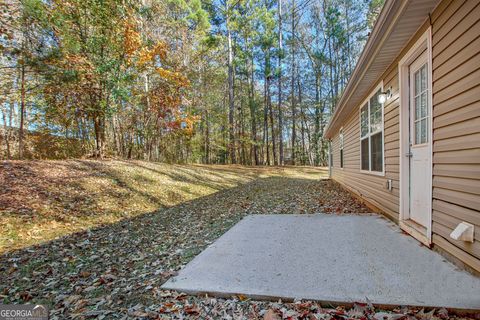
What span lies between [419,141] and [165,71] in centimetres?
1017

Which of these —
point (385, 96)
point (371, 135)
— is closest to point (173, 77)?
point (371, 135)

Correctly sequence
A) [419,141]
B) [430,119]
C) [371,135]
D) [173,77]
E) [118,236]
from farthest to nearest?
1. [173,77]
2. [371,135]
3. [118,236]
4. [419,141]
5. [430,119]

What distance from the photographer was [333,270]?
2.26 m

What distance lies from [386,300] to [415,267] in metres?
0.71

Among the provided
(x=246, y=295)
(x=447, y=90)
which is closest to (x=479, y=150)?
(x=447, y=90)

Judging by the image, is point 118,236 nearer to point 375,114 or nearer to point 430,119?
point 430,119

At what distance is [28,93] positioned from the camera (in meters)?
8.07

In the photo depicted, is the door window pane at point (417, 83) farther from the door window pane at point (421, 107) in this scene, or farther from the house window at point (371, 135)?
the house window at point (371, 135)

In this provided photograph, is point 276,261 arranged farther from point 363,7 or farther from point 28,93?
point 363,7

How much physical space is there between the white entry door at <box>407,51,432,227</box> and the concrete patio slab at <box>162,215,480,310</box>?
445 millimetres

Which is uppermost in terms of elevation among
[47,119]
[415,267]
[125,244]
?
[47,119]

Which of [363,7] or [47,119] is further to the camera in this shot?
[363,7]

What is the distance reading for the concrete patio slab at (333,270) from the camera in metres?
1.84

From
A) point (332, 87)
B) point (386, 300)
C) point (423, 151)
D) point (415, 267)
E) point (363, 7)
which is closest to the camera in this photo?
point (386, 300)
